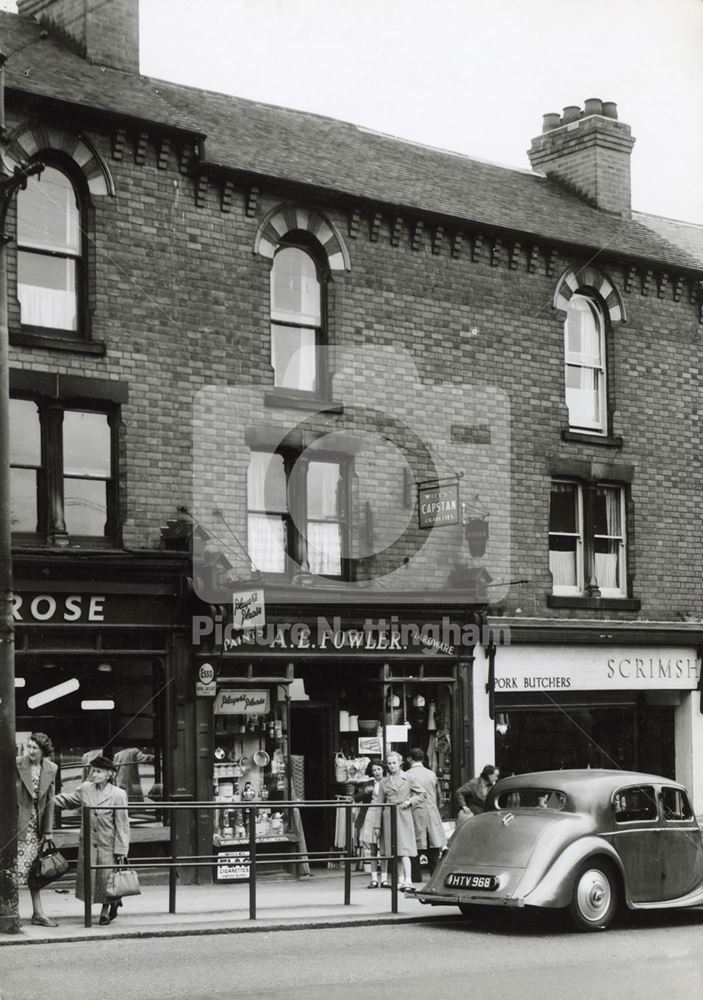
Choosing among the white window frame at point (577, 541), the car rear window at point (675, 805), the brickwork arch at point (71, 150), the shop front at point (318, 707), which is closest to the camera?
the car rear window at point (675, 805)

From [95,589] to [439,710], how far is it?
19.7 feet

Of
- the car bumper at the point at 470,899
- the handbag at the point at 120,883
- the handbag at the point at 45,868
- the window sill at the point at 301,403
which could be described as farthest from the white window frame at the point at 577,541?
the handbag at the point at 45,868

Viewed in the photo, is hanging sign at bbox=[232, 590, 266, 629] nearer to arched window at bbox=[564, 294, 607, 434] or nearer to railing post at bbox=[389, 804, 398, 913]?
railing post at bbox=[389, 804, 398, 913]

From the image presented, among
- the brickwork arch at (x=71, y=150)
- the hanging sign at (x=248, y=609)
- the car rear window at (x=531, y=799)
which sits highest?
the brickwork arch at (x=71, y=150)

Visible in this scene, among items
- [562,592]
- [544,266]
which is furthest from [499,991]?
[544,266]

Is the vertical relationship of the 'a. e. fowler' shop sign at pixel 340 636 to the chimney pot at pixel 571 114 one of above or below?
below

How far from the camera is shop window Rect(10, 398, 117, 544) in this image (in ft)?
61.1

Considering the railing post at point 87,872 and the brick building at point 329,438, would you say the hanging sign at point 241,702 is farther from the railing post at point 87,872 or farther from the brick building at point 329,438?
the railing post at point 87,872

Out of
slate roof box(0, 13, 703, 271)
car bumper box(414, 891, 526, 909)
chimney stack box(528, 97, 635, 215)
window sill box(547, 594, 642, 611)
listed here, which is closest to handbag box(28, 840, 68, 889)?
car bumper box(414, 891, 526, 909)

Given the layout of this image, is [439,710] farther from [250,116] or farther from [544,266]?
[250,116]

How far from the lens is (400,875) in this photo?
60.9 feet

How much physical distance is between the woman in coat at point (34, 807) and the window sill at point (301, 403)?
565cm

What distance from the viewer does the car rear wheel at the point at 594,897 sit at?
47.5ft

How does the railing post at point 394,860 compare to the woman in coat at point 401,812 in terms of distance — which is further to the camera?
the woman in coat at point 401,812
